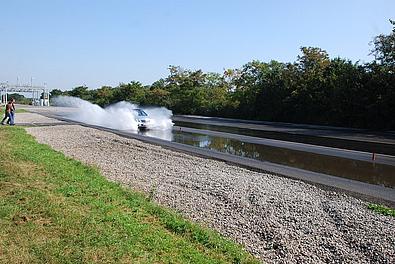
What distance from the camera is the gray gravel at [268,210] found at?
6559 mm

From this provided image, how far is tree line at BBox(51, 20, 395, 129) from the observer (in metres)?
35.7

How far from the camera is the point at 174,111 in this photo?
73688 millimetres

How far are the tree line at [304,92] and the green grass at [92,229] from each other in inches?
1224

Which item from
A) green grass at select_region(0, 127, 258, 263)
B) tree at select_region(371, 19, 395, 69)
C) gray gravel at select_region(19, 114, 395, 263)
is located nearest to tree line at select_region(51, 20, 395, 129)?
tree at select_region(371, 19, 395, 69)

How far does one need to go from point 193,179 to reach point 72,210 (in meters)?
5.20

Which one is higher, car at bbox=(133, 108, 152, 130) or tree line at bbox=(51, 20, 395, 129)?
tree line at bbox=(51, 20, 395, 129)

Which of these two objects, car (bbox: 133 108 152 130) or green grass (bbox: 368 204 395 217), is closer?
green grass (bbox: 368 204 395 217)

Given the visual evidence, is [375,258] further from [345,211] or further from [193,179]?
[193,179]

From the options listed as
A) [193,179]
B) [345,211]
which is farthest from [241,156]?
[345,211]

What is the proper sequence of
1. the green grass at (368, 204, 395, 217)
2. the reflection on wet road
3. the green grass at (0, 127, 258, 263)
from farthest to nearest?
the reflection on wet road < the green grass at (368, 204, 395, 217) < the green grass at (0, 127, 258, 263)

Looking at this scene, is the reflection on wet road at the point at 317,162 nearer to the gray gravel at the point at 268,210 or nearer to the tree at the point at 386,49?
the gray gravel at the point at 268,210

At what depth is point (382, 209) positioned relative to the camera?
9.19m

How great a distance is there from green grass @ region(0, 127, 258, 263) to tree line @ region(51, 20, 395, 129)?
31.1 meters

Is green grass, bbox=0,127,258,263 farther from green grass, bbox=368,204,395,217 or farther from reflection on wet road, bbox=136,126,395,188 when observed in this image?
reflection on wet road, bbox=136,126,395,188
